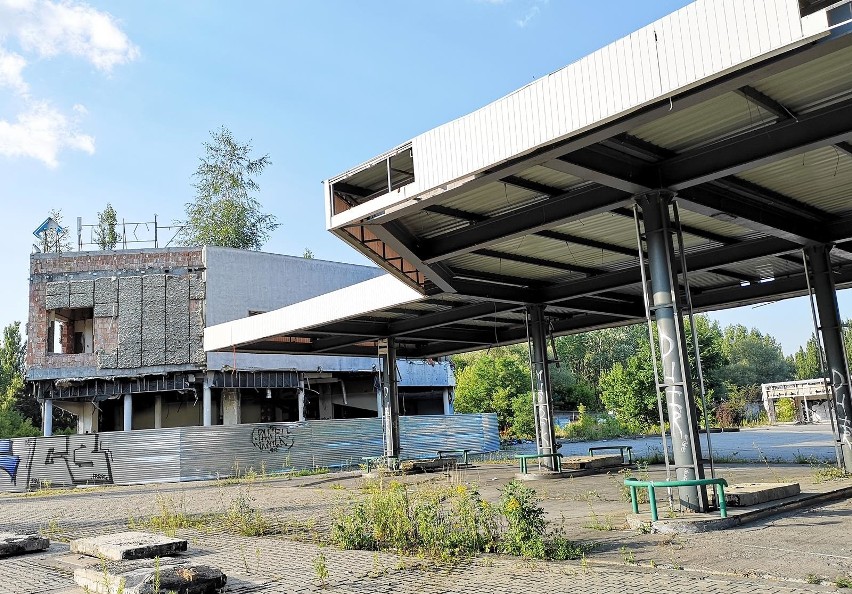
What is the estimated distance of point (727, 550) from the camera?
7590 mm

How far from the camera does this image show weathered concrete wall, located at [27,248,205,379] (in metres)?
37.9

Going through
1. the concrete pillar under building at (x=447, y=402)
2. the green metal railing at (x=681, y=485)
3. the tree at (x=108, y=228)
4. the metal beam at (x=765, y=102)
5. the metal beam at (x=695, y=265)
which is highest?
the tree at (x=108, y=228)

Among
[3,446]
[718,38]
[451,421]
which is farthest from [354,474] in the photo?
[718,38]

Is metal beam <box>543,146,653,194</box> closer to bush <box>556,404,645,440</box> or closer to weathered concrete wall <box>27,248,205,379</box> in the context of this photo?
weathered concrete wall <box>27,248,205,379</box>

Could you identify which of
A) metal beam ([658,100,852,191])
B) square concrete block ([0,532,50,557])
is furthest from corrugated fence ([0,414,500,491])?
metal beam ([658,100,852,191])

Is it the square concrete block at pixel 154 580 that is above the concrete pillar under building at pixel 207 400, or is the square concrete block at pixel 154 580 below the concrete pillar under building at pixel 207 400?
below

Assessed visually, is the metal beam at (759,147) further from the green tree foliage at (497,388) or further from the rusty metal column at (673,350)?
the green tree foliage at (497,388)

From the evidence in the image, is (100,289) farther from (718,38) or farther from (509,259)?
(718,38)

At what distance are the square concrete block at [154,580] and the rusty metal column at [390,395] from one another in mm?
17123

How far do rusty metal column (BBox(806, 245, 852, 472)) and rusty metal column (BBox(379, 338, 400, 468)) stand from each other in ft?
44.9

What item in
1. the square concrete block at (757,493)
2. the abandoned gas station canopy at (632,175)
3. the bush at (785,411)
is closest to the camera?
the abandoned gas station canopy at (632,175)

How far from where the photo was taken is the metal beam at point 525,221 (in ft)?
37.0

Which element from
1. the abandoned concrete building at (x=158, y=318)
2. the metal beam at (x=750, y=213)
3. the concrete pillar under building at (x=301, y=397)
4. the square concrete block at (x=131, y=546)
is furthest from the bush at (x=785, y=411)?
the square concrete block at (x=131, y=546)

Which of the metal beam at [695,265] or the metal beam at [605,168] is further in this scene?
the metal beam at [695,265]
